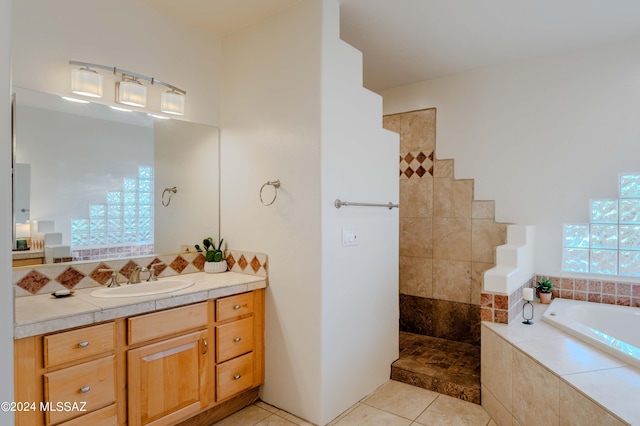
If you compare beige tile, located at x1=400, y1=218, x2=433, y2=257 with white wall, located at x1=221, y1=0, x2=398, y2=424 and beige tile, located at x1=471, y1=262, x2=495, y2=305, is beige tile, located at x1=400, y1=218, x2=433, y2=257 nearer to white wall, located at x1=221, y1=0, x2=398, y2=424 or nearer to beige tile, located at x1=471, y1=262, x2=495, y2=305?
beige tile, located at x1=471, y1=262, x2=495, y2=305

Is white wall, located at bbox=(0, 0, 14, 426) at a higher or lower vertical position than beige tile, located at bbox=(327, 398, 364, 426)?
higher

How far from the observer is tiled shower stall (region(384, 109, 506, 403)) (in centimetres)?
331

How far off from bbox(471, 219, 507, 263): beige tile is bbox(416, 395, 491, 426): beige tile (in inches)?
51.4

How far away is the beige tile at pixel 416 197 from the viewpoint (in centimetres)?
366

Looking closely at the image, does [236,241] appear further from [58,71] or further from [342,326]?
[58,71]

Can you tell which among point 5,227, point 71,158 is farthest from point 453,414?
point 71,158

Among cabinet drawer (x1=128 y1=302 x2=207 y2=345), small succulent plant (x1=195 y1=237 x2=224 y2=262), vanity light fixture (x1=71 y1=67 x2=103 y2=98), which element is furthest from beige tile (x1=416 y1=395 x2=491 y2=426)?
vanity light fixture (x1=71 y1=67 x2=103 y2=98)

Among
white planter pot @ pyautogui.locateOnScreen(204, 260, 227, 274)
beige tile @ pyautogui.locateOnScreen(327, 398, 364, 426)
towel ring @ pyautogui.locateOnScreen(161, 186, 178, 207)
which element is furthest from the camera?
white planter pot @ pyautogui.locateOnScreen(204, 260, 227, 274)

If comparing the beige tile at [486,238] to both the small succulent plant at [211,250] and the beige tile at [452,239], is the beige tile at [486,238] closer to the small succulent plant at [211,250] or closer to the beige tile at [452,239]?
the beige tile at [452,239]

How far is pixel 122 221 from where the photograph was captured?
234 centimetres

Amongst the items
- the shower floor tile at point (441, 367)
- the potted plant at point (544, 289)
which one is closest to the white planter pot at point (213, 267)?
the shower floor tile at point (441, 367)

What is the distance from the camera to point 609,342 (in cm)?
198

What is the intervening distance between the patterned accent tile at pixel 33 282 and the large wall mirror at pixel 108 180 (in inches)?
5.2

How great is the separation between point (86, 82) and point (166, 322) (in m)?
1.44
